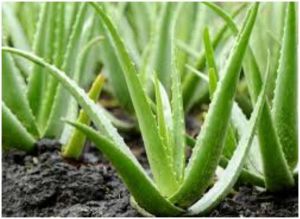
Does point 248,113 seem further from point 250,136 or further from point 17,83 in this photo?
point 250,136

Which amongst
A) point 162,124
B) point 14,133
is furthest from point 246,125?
point 14,133

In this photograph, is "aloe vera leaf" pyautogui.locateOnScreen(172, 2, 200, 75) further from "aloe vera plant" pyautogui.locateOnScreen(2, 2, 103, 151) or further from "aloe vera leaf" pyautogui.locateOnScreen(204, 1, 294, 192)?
"aloe vera leaf" pyautogui.locateOnScreen(204, 1, 294, 192)

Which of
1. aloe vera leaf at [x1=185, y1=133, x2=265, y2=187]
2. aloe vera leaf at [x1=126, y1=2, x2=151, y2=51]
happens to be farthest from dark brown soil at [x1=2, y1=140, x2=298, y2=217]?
aloe vera leaf at [x1=126, y1=2, x2=151, y2=51]

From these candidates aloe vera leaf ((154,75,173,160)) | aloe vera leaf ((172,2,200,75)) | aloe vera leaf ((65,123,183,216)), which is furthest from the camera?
aloe vera leaf ((172,2,200,75))

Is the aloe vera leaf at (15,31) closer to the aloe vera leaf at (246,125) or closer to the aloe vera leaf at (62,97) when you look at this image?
the aloe vera leaf at (62,97)

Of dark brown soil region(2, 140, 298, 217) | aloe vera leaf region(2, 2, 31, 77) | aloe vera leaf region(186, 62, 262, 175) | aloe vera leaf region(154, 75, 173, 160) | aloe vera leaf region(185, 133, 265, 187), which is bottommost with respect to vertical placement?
dark brown soil region(2, 140, 298, 217)

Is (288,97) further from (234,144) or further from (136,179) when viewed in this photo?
(136,179)

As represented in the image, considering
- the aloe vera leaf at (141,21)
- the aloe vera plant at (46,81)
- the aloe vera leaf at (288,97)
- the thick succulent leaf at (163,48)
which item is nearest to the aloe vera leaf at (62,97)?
the aloe vera plant at (46,81)
